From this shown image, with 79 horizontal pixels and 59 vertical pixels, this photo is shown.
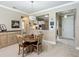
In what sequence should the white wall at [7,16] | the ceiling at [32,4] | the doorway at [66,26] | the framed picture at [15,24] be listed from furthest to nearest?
1. the doorway at [66,26]
2. the framed picture at [15,24]
3. the white wall at [7,16]
4. the ceiling at [32,4]

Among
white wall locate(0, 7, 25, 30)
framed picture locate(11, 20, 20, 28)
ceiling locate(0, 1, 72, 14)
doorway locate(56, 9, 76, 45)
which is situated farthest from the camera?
doorway locate(56, 9, 76, 45)

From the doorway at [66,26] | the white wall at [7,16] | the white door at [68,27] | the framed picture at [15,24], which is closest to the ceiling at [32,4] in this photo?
the white wall at [7,16]

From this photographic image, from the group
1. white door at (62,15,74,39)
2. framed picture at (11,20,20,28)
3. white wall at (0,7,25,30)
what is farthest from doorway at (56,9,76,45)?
white wall at (0,7,25,30)

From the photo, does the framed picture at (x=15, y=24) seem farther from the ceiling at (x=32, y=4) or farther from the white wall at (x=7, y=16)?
the ceiling at (x=32, y=4)

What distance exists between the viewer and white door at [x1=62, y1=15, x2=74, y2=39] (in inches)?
295

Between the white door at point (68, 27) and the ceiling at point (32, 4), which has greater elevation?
the ceiling at point (32, 4)

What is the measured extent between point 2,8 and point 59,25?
545 cm

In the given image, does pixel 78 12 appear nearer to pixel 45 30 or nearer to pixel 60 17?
pixel 45 30

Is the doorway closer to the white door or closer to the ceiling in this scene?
the white door

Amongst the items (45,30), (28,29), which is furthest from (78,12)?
(28,29)

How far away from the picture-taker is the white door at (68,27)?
7.49 metres

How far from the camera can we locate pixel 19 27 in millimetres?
6613

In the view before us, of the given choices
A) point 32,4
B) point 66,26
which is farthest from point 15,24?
point 66,26

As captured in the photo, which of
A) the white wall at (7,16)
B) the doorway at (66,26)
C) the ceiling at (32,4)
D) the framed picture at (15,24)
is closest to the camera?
the ceiling at (32,4)
